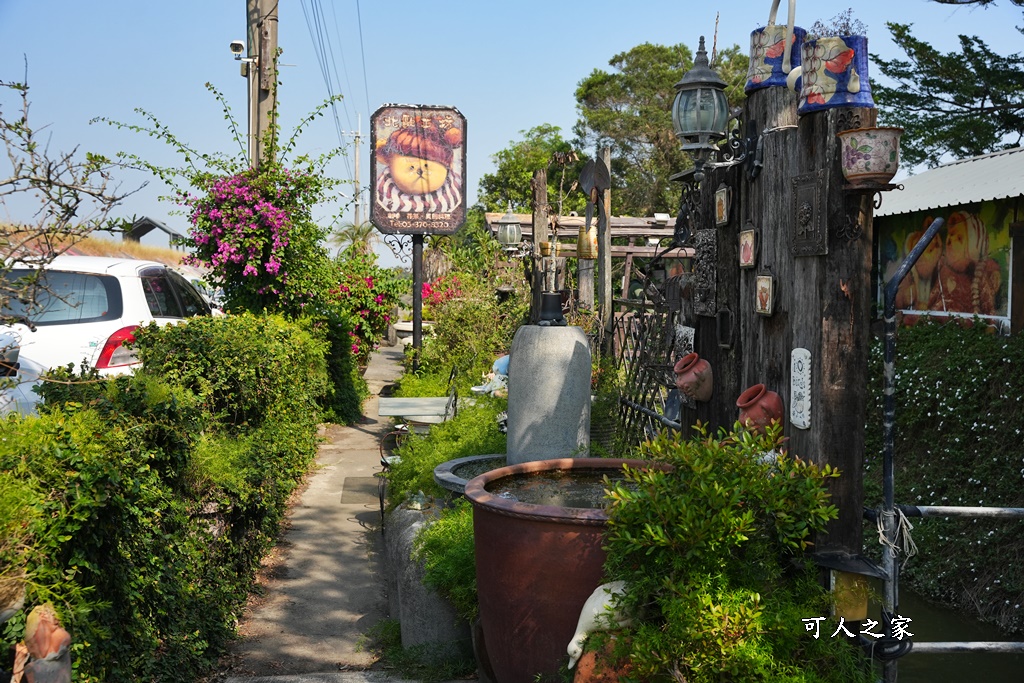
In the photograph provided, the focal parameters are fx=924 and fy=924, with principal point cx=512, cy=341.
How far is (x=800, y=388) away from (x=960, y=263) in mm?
9623

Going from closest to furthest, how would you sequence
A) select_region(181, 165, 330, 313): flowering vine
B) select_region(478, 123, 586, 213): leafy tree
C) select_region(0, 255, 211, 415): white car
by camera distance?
1. select_region(0, 255, 211, 415): white car
2. select_region(181, 165, 330, 313): flowering vine
3. select_region(478, 123, 586, 213): leafy tree

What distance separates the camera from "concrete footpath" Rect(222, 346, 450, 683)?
16.5ft

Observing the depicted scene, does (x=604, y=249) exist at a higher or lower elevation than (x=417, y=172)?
lower

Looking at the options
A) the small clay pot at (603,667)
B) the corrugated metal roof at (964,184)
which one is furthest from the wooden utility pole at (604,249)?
the small clay pot at (603,667)

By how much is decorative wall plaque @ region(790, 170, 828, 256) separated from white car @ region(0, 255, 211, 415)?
16.6 feet

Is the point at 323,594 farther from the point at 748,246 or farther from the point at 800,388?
the point at 800,388

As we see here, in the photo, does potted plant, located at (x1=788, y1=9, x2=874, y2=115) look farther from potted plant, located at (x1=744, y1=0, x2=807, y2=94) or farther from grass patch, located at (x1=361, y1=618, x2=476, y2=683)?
grass patch, located at (x1=361, y1=618, x2=476, y2=683)

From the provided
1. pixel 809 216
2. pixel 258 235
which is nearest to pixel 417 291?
pixel 258 235

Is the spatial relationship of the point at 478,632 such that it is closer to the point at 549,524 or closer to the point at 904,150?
the point at 549,524

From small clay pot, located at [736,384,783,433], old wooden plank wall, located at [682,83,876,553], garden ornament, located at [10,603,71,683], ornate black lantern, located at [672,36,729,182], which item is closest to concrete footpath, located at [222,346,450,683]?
garden ornament, located at [10,603,71,683]

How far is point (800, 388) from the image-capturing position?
3.44 metres

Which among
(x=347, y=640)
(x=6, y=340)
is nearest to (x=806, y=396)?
(x=347, y=640)

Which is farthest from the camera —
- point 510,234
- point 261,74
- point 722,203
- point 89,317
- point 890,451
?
point 510,234

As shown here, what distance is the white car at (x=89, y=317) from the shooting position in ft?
22.4
